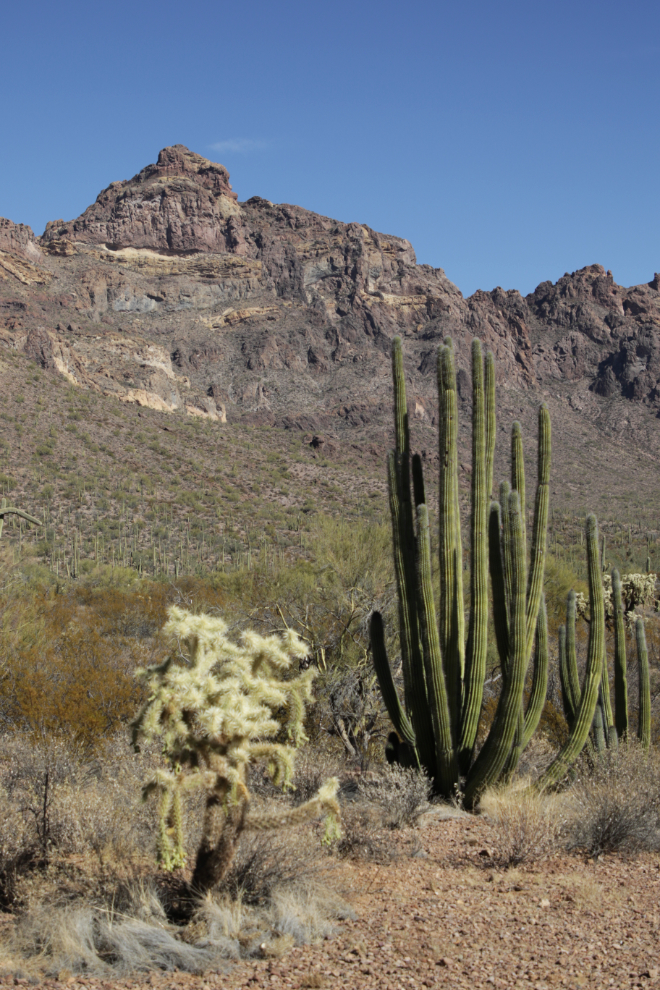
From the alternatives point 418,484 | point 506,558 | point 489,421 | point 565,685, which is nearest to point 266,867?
point 506,558

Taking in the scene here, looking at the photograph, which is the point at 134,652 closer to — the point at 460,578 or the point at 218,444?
the point at 460,578

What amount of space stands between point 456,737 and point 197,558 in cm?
2670

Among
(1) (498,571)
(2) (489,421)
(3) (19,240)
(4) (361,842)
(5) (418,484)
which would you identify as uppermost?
(3) (19,240)

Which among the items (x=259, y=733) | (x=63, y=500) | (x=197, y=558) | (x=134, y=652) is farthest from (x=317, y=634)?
(x=63, y=500)

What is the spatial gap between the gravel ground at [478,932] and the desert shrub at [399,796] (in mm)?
611

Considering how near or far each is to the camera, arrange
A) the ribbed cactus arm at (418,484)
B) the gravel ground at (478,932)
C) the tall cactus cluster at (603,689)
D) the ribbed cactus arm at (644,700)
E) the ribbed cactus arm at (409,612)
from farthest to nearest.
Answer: the ribbed cactus arm at (644,700)
the tall cactus cluster at (603,689)
the ribbed cactus arm at (418,484)
the ribbed cactus arm at (409,612)
the gravel ground at (478,932)

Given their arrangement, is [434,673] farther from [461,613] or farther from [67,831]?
[67,831]

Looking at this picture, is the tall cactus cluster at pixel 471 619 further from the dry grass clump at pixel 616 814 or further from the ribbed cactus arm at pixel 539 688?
the dry grass clump at pixel 616 814

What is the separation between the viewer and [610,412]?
8362cm

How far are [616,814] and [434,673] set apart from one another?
2047mm

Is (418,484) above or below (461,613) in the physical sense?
above

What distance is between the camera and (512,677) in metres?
7.21

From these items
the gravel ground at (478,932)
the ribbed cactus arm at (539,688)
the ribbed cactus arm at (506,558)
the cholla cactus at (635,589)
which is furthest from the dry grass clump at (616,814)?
the cholla cactus at (635,589)

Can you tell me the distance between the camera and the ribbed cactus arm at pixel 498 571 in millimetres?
7938
